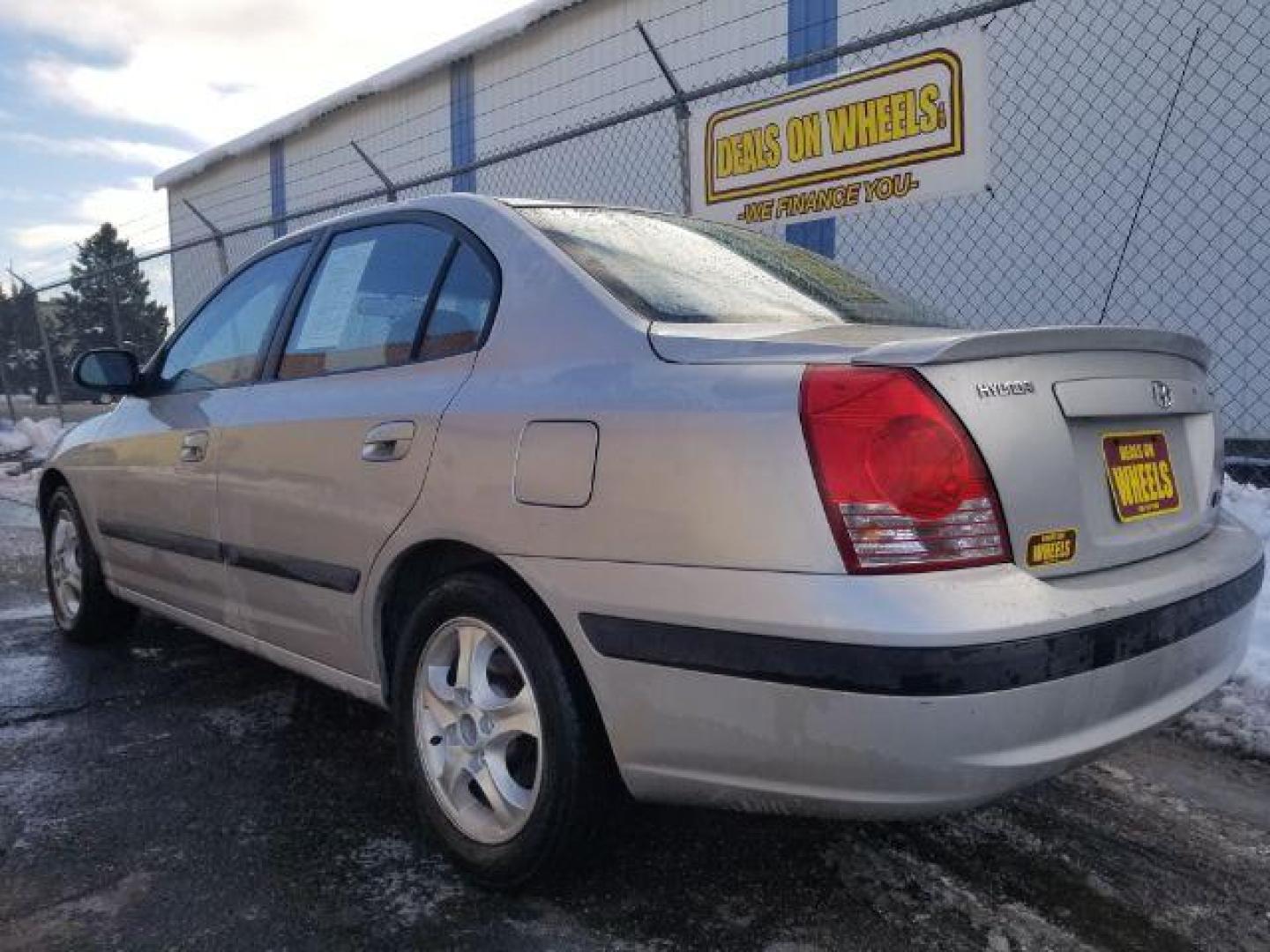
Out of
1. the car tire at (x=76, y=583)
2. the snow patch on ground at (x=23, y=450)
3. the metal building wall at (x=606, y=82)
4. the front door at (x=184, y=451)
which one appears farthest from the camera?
the snow patch on ground at (x=23, y=450)

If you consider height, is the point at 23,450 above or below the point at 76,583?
above

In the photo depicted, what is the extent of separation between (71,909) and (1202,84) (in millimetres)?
7459

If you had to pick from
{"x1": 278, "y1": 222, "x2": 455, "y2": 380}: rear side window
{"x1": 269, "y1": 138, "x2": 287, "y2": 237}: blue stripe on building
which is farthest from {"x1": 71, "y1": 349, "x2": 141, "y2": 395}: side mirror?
{"x1": 269, "y1": 138, "x2": 287, "y2": 237}: blue stripe on building

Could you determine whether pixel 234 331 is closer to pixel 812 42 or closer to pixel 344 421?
pixel 344 421

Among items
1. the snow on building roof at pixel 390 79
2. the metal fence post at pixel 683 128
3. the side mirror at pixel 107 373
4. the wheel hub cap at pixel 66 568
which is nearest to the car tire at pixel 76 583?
the wheel hub cap at pixel 66 568

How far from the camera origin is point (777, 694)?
1.81 metres

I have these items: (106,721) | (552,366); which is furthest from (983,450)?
(106,721)

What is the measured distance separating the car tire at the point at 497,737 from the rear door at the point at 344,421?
29 centimetres

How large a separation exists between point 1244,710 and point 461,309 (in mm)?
2770

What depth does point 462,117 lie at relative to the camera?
43.6 ft

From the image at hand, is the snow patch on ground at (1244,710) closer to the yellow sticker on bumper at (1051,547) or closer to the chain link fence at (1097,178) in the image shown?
the yellow sticker on bumper at (1051,547)

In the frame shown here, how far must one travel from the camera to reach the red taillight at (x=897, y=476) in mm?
1775

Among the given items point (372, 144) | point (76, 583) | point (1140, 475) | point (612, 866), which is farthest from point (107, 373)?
point (372, 144)

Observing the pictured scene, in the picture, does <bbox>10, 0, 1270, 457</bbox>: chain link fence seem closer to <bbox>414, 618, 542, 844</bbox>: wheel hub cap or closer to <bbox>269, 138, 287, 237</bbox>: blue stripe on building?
<bbox>414, 618, 542, 844</bbox>: wheel hub cap
